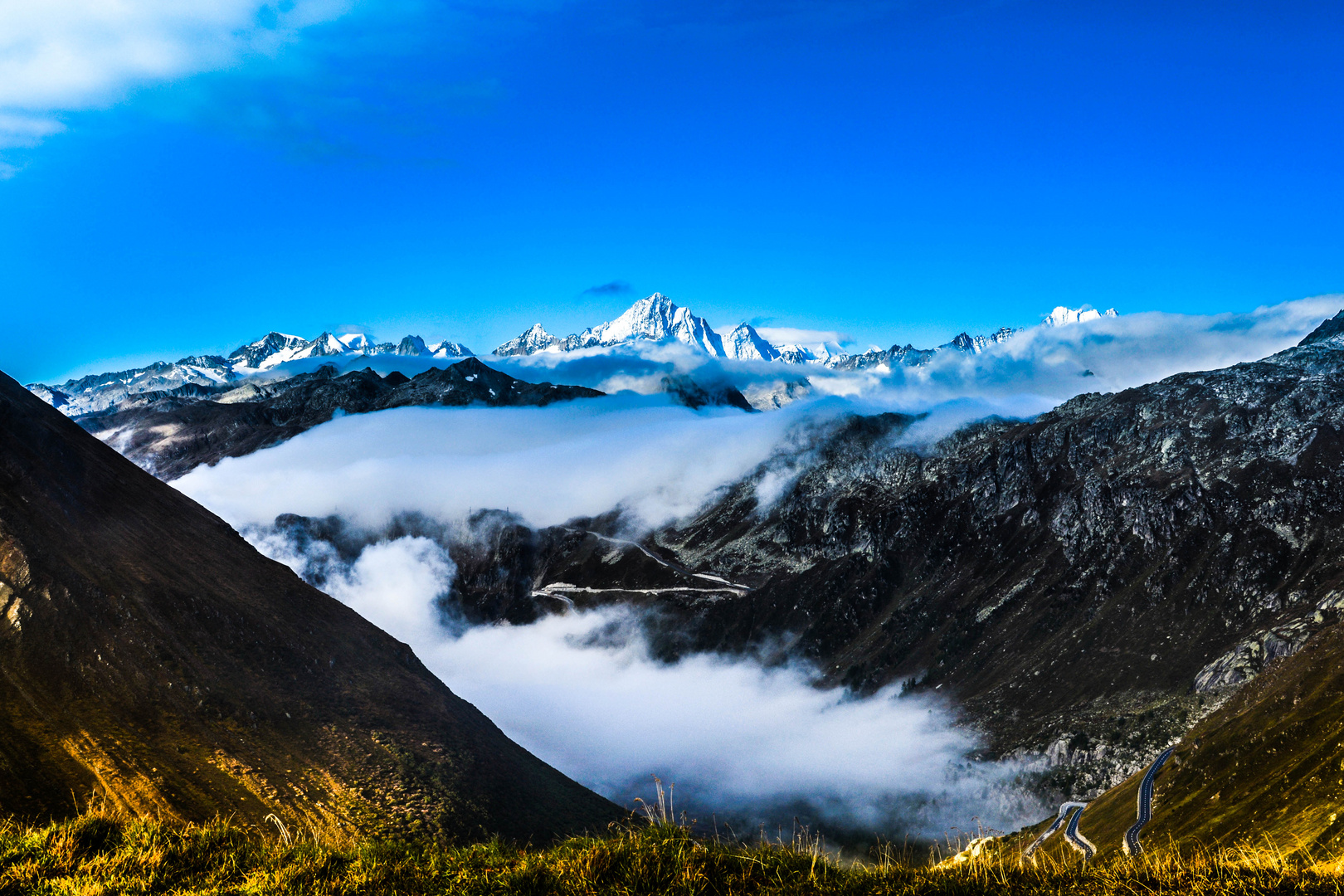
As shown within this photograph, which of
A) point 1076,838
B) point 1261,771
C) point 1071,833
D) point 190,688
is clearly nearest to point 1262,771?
point 1261,771

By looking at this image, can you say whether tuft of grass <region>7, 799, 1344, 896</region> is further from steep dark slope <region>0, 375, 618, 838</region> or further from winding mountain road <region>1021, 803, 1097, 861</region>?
winding mountain road <region>1021, 803, 1097, 861</region>

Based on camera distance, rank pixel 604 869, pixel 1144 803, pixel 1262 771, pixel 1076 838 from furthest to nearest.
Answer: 1. pixel 1076 838
2. pixel 1144 803
3. pixel 1262 771
4. pixel 604 869

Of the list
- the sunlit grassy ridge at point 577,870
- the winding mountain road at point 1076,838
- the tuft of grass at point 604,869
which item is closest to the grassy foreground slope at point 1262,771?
the winding mountain road at point 1076,838

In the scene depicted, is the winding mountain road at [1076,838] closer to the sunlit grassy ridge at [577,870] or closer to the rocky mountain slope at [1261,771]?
the rocky mountain slope at [1261,771]

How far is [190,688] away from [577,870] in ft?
125

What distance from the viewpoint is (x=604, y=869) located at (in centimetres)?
1548

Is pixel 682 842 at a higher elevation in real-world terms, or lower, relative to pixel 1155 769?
higher

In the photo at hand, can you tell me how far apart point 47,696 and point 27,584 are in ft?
21.8

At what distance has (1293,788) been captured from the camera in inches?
4641

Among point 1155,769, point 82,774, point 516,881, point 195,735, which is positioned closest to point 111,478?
point 195,735

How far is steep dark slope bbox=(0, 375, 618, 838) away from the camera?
127 ft

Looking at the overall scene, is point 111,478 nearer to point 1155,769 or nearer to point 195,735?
point 195,735

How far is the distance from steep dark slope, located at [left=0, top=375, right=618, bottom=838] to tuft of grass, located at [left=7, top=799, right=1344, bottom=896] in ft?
67.5

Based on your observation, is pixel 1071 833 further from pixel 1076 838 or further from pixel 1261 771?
pixel 1261 771
